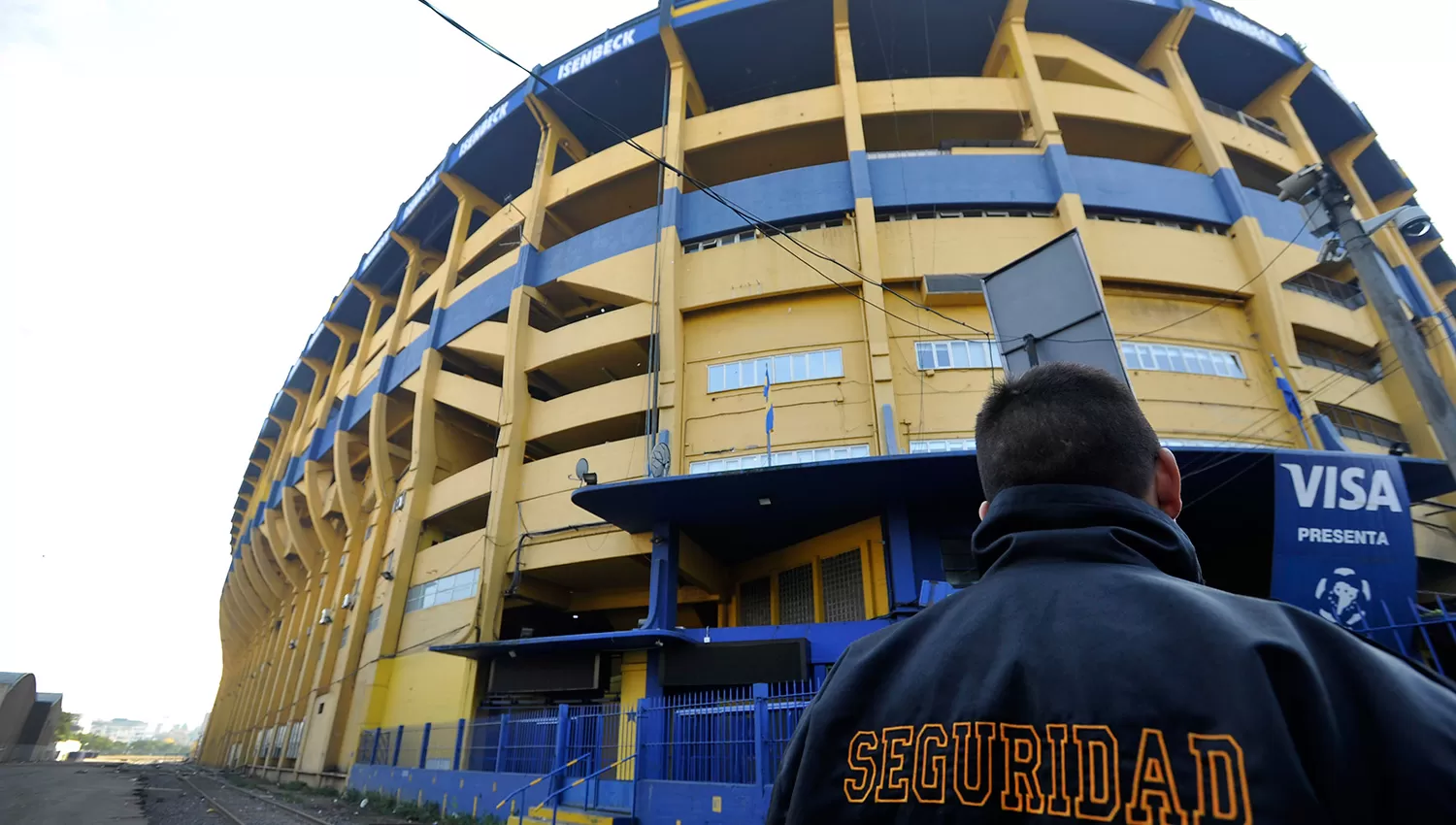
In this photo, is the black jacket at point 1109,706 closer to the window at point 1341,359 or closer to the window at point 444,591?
the window at point 444,591

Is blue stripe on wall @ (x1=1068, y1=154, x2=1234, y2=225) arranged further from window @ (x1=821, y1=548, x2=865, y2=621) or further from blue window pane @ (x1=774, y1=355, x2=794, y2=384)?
window @ (x1=821, y1=548, x2=865, y2=621)

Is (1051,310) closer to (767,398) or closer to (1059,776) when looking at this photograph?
(1059,776)

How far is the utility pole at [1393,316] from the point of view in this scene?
6.71m

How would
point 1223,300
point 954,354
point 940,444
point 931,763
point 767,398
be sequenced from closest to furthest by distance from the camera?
point 931,763 → point 940,444 → point 767,398 → point 954,354 → point 1223,300

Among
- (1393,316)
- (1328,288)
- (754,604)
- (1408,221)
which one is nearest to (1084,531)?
(1393,316)

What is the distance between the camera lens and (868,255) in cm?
1395

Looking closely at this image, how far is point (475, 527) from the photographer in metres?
20.6

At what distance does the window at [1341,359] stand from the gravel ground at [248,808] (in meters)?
23.4

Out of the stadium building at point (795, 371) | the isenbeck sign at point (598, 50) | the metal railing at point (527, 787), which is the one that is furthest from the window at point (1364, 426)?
the isenbeck sign at point (598, 50)

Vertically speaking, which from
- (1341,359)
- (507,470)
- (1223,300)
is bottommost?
(507,470)

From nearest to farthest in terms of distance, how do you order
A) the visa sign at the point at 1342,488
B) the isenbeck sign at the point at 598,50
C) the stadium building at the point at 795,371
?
the visa sign at the point at 1342,488 → the stadium building at the point at 795,371 → the isenbeck sign at the point at 598,50

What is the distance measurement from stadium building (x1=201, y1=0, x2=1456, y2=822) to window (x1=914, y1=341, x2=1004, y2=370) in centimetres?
10

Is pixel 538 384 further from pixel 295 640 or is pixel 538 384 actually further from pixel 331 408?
pixel 295 640

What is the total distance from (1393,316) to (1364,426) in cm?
1163
